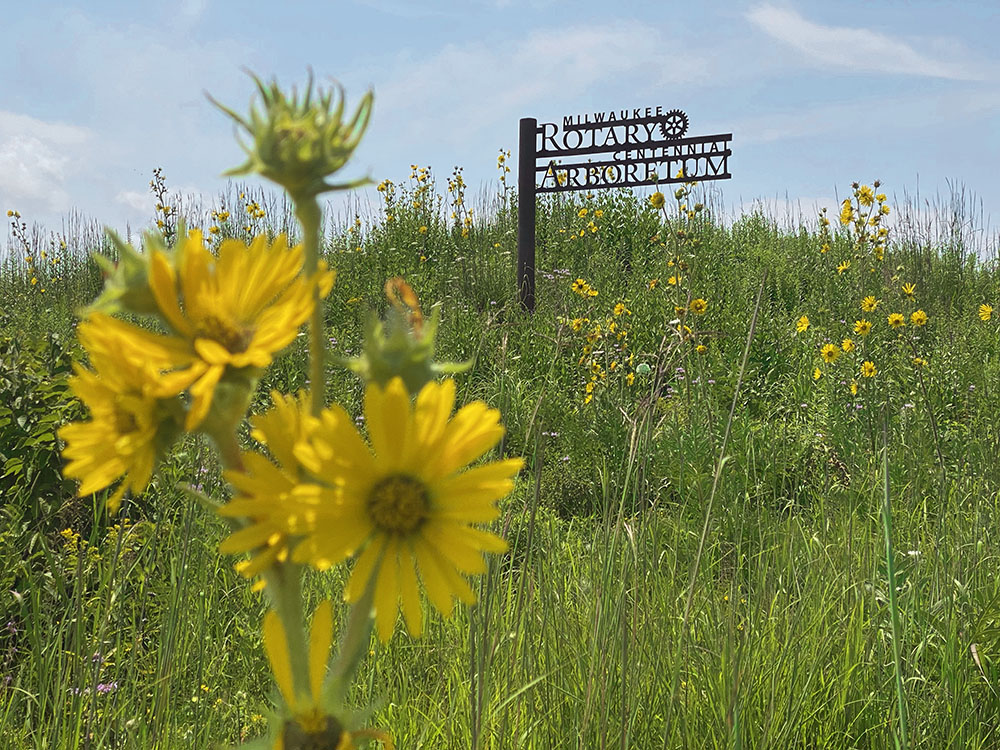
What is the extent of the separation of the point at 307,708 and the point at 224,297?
181mm

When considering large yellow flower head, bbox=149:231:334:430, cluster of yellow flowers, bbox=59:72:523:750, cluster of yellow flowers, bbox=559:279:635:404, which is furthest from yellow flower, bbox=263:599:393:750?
cluster of yellow flowers, bbox=559:279:635:404

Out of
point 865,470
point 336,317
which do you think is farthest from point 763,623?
point 336,317

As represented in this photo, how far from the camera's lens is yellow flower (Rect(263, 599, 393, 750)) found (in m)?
0.35

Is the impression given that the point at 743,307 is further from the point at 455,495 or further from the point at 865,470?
the point at 455,495

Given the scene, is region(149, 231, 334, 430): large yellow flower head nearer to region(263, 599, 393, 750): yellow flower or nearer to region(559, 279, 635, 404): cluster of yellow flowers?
region(263, 599, 393, 750): yellow flower

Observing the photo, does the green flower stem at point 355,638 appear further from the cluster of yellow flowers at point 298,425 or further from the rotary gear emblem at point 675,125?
the rotary gear emblem at point 675,125

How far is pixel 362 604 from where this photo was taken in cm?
35

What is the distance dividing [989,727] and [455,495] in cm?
172

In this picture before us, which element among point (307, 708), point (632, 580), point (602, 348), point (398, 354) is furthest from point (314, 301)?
point (602, 348)

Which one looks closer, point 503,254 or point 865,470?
point 865,470

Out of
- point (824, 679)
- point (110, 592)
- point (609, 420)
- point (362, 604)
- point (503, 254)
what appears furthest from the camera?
point (503, 254)

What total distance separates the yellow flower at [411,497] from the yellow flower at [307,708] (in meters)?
0.03

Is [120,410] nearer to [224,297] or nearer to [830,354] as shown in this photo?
[224,297]

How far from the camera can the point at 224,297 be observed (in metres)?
0.34
